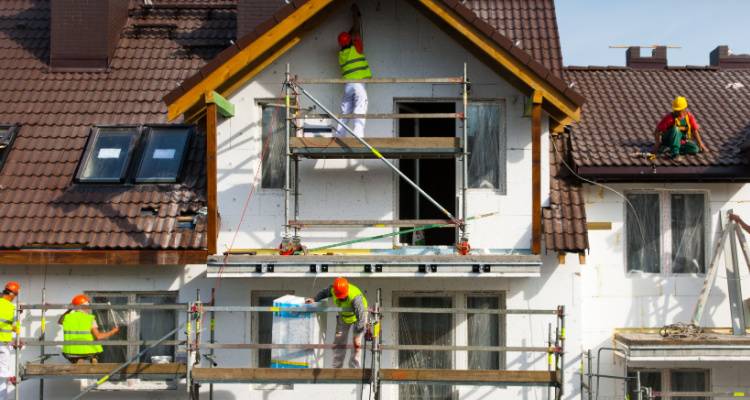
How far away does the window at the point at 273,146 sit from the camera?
14.6 meters

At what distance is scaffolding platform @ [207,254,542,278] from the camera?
1333 cm

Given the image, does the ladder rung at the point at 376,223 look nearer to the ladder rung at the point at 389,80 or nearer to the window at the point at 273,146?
the window at the point at 273,146

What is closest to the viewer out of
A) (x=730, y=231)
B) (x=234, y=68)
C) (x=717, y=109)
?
(x=234, y=68)

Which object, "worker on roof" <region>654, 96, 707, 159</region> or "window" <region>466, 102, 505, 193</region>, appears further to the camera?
"worker on roof" <region>654, 96, 707, 159</region>

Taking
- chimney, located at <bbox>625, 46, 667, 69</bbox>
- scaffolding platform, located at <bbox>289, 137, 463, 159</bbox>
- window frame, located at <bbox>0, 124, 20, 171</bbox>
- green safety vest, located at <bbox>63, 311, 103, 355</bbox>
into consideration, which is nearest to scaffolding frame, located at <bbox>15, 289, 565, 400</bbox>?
green safety vest, located at <bbox>63, 311, 103, 355</bbox>

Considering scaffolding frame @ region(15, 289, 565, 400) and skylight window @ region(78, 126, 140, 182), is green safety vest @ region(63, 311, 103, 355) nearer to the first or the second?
scaffolding frame @ region(15, 289, 565, 400)

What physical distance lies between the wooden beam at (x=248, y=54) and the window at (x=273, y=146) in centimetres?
98

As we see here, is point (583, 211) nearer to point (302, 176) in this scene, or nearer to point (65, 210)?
point (302, 176)

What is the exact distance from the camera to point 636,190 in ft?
51.0

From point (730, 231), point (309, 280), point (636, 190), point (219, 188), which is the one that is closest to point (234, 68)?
point (219, 188)

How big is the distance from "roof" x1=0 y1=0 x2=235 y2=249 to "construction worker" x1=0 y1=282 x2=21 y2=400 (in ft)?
2.33

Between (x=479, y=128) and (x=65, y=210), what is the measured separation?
5829 mm

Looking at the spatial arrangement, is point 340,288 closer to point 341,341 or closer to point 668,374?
point 341,341

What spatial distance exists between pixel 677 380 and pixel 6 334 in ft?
31.1
